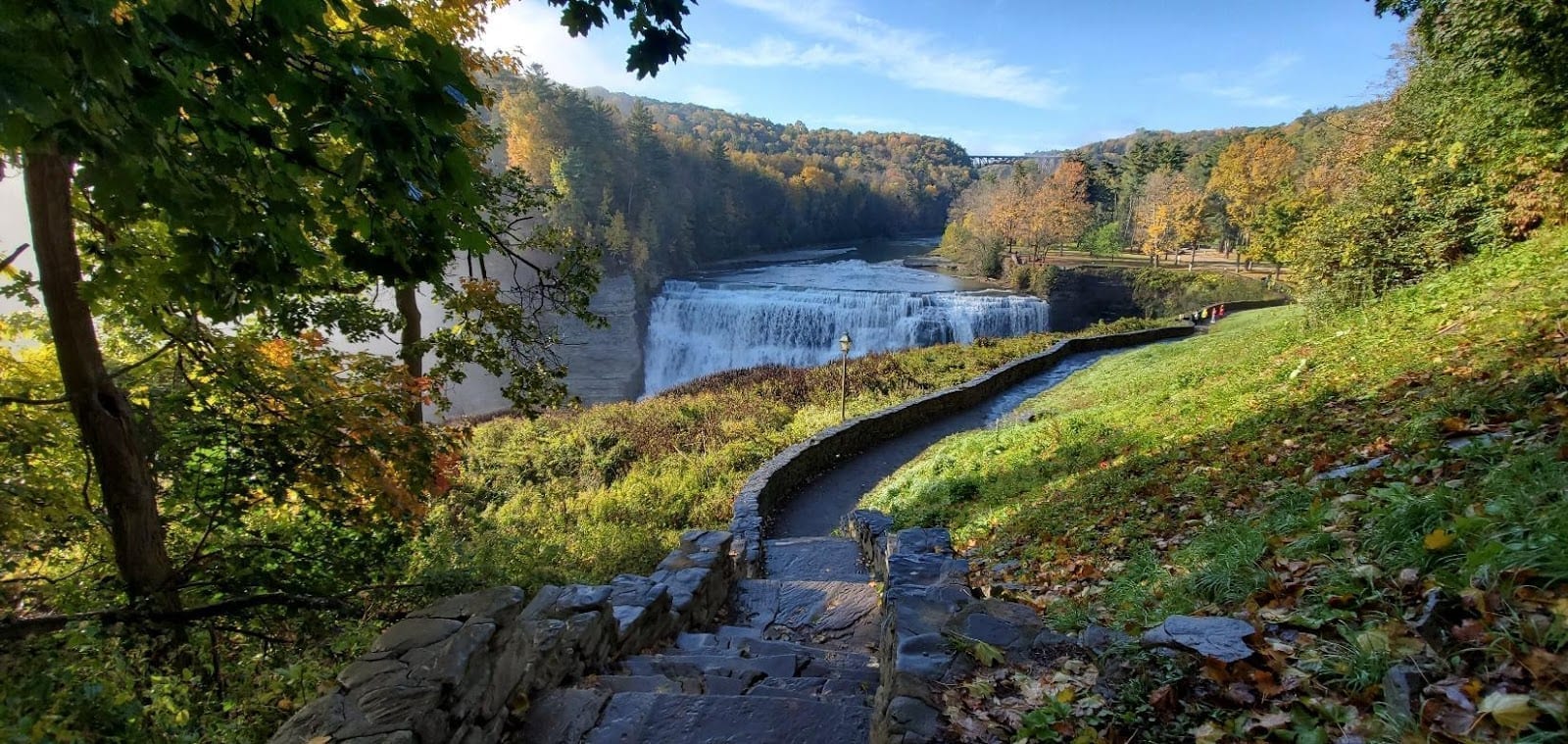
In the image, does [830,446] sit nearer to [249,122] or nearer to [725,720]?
[725,720]

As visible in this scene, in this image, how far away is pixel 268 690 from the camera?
11.9 ft

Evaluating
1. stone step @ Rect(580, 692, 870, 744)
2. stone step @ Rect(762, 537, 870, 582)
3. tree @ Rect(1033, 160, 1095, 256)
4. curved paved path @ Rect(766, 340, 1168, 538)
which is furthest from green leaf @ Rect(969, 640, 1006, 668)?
Result: tree @ Rect(1033, 160, 1095, 256)

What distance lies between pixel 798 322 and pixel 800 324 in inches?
5.3

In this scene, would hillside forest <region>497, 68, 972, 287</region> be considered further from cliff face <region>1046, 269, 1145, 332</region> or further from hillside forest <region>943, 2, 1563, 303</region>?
cliff face <region>1046, 269, 1145, 332</region>

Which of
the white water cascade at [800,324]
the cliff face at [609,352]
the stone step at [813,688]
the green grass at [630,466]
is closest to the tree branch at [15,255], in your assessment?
the green grass at [630,466]

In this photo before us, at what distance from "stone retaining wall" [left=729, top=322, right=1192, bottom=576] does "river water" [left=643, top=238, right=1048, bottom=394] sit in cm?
921

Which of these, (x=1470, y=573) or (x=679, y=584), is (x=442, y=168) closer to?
(x=1470, y=573)

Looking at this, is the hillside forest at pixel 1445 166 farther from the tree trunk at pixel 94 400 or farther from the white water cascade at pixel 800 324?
the white water cascade at pixel 800 324

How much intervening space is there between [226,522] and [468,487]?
950cm

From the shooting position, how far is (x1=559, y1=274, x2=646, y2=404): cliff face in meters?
34.7

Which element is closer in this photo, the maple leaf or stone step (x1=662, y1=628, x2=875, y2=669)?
the maple leaf

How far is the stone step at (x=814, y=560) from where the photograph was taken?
23.5ft

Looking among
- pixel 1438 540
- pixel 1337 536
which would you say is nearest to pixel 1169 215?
pixel 1337 536

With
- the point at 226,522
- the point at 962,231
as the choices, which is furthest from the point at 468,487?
the point at 962,231
